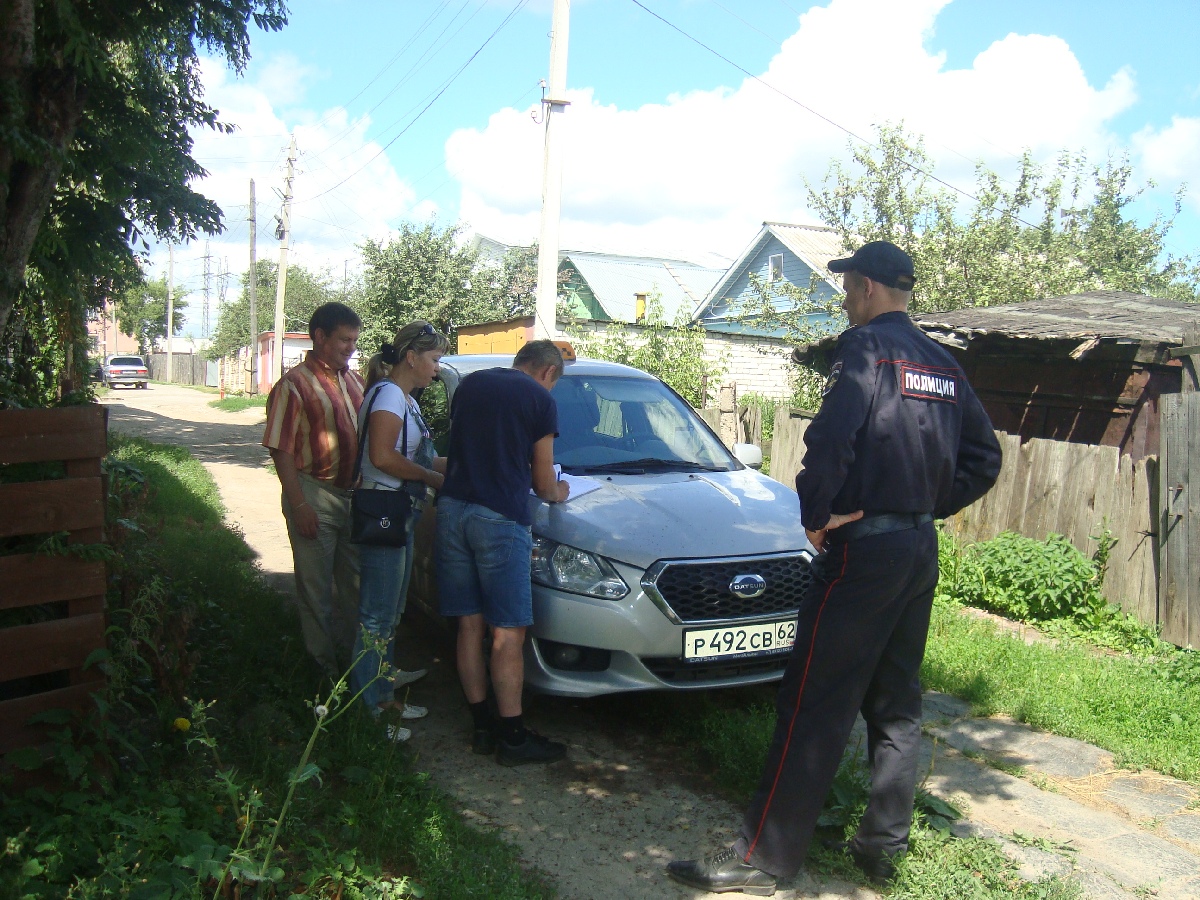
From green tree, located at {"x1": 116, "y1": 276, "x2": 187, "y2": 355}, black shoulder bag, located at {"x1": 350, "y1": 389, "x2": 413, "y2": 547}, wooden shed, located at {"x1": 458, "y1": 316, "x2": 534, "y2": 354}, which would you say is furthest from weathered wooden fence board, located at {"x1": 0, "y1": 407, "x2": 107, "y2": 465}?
green tree, located at {"x1": 116, "y1": 276, "x2": 187, "y2": 355}

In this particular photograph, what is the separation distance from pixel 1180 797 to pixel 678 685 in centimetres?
229

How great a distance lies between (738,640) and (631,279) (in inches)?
1471

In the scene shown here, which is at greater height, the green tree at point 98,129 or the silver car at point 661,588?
the green tree at point 98,129

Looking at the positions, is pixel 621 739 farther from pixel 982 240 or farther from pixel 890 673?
pixel 982 240

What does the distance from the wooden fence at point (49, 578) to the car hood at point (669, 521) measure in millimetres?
1914

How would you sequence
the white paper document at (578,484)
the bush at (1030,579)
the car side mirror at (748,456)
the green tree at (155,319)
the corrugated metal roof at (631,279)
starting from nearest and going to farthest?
the white paper document at (578,484) < the car side mirror at (748,456) < the bush at (1030,579) < the corrugated metal roof at (631,279) < the green tree at (155,319)

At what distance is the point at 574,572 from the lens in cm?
431

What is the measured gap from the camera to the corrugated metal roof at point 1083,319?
29.5 ft

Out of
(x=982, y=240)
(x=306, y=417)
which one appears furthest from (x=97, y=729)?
(x=982, y=240)

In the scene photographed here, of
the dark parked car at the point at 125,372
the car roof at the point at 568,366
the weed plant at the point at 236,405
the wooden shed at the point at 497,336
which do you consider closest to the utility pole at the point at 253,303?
the weed plant at the point at 236,405

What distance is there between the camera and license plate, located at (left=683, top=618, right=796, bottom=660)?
4152mm

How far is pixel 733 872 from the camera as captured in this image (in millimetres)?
3166

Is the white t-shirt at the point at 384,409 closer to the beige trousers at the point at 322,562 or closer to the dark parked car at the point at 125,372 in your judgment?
the beige trousers at the point at 322,562

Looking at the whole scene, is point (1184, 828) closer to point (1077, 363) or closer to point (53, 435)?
point (53, 435)
